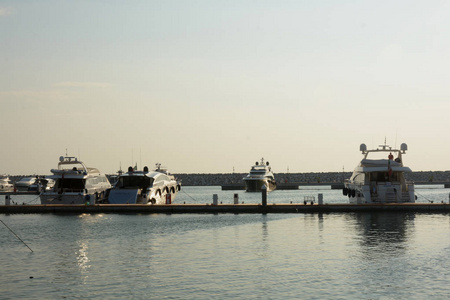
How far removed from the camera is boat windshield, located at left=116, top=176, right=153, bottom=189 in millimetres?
60969

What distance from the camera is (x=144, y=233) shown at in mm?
38875

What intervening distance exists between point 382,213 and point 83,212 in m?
25.0

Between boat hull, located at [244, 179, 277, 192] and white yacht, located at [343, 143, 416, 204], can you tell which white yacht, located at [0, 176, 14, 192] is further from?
white yacht, located at [343, 143, 416, 204]

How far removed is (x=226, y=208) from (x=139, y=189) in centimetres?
1102

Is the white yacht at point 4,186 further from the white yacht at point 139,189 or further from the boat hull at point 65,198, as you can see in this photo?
the boat hull at point 65,198

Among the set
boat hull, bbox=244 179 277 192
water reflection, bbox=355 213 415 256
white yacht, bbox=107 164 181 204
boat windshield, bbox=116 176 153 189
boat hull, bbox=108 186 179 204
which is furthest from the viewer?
boat hull, bbox=244 179 277 192

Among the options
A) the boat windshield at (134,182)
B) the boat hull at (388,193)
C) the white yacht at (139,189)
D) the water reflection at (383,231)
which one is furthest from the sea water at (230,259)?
the boat windshield at (134,182)

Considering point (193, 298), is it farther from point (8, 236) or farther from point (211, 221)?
point (211, 221)

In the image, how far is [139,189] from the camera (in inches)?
2338

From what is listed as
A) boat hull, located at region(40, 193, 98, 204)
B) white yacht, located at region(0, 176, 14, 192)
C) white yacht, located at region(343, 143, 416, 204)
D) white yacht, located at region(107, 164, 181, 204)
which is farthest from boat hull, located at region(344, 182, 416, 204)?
white yacht, located at region(0, 176, 14, 192)

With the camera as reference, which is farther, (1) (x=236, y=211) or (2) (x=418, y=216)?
(1) (x=236, y=211)

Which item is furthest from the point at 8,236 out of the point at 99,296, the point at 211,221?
the point at 99,296

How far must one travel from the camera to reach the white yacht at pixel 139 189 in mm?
57688

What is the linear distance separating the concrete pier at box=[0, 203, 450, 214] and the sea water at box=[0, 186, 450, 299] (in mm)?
4456
